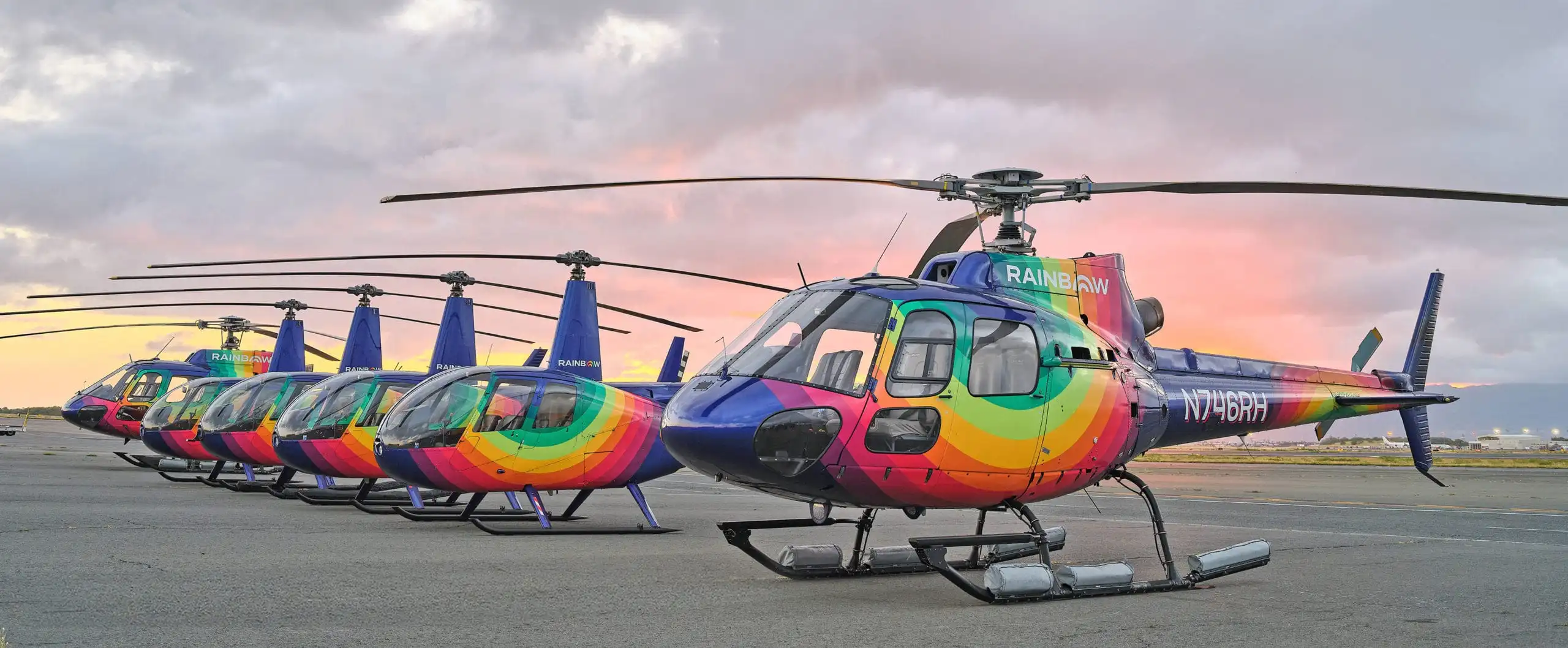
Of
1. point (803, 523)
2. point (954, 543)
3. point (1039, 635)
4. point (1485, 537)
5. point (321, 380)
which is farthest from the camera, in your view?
point (321, 380)

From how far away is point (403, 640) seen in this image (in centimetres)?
661

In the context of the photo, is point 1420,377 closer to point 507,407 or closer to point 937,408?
point 937,408

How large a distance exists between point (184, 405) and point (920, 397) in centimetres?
1927

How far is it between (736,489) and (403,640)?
20656 millimetres

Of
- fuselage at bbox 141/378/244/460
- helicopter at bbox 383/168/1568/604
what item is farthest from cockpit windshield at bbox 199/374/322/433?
helicopter at bbox 383/168/1568/604

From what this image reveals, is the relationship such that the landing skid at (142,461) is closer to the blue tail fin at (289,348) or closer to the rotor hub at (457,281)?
the blue tail fin at (289,348)

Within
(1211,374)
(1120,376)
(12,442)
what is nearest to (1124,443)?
(1120,376)

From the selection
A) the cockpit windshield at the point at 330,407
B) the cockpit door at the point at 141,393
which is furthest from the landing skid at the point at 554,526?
the cockpit door at the point at 141,393

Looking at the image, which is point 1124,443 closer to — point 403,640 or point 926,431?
point 926,431

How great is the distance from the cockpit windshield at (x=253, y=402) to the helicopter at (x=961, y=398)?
11505 mm

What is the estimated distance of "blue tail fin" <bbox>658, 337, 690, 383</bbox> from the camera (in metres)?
18.4

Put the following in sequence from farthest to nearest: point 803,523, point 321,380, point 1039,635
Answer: point 321,380 → point 803,523 → point 1039,635

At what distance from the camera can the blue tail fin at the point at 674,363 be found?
1841cm

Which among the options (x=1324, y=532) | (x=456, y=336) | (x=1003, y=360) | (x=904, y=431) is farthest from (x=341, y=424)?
(x=1324, y=532)
